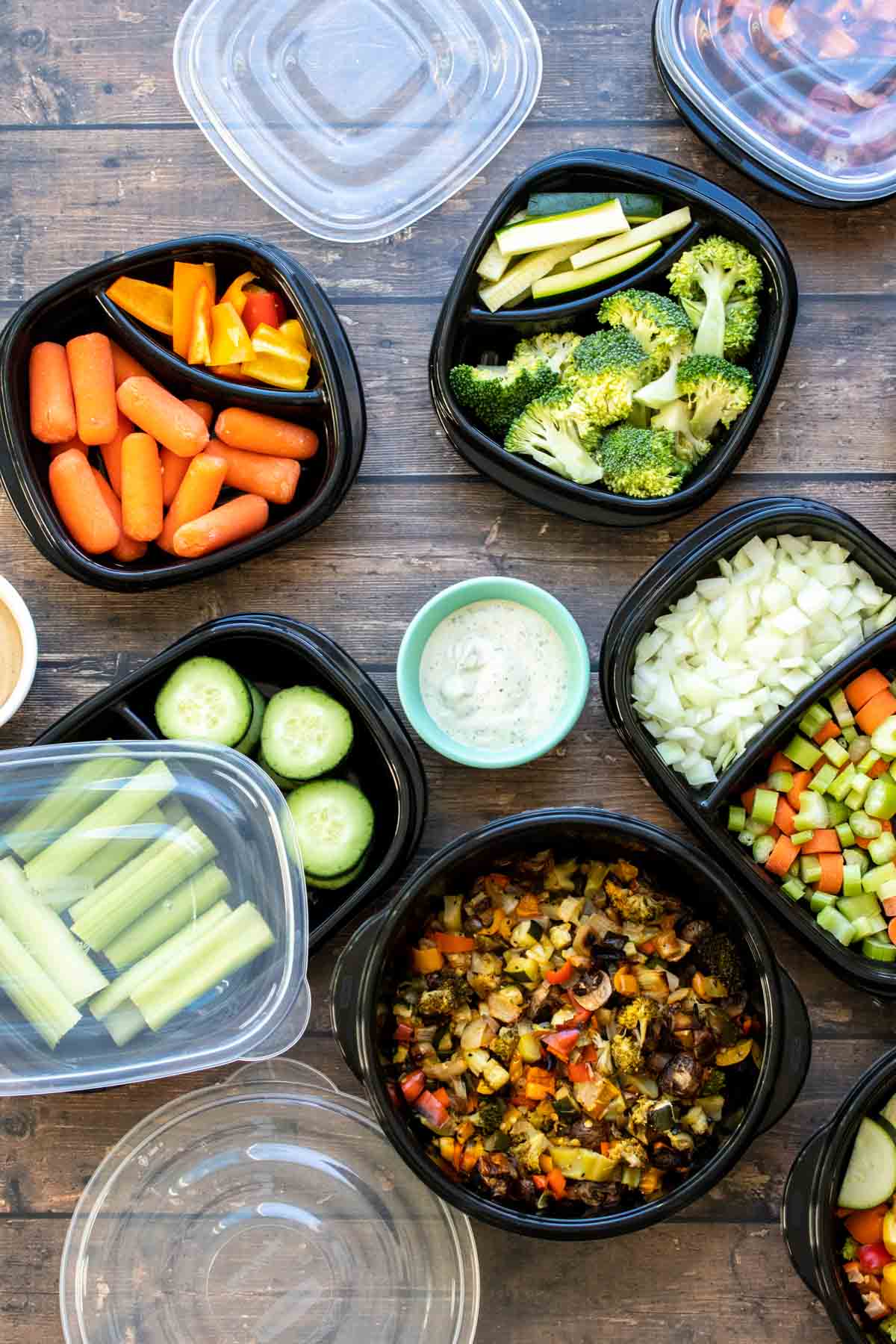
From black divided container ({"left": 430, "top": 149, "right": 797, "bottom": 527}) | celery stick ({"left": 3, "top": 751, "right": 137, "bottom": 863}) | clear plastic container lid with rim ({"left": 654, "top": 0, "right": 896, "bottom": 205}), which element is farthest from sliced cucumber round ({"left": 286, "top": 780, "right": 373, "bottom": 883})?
clear plastic container lid with rim ({"left": 654, "top": 0, "right": 896, "bottom": 205})

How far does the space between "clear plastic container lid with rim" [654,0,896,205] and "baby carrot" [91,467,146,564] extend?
1358mm

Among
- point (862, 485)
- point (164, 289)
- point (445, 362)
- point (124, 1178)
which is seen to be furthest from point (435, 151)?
point (124, 1178)

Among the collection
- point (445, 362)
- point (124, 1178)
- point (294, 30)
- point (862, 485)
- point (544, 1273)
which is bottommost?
point (544, 1273)

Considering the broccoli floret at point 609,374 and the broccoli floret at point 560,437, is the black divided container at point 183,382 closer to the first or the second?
the broccoli floret at point 560,437

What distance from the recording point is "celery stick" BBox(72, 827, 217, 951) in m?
1.94

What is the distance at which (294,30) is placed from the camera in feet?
7.64

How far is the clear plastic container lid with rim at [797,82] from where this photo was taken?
2.26 m

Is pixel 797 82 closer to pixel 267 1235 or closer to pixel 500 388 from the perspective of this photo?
pixel 500 388

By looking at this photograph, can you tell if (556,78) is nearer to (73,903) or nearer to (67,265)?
(67,265)

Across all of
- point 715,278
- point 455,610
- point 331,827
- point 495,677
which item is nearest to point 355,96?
point 715,278

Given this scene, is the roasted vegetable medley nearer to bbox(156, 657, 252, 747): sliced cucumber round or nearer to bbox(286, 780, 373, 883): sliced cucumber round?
bbox(286, 780, 373, 883): sliced cucumber round

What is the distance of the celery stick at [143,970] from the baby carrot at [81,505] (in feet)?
2.48

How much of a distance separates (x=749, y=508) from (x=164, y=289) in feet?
3.92

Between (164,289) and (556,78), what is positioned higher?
(556,78)
